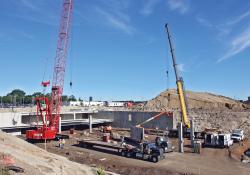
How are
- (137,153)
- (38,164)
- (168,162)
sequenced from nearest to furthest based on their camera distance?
(38,164), (168,162), (137,153)

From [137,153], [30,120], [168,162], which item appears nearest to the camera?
[168,162]

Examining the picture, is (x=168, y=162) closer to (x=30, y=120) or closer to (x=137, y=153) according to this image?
(x=137, y=153)

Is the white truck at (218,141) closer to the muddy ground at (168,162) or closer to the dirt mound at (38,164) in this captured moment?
the muddy ground at (168,162)

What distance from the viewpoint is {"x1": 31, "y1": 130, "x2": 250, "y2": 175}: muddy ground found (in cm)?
4075

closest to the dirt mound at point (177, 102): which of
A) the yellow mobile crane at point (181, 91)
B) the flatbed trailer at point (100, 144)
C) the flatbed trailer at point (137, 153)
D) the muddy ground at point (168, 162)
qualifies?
the yellow mobile crane at point (181, 91)

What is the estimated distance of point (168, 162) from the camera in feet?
150

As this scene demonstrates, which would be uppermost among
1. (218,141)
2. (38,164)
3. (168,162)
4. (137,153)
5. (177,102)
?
(177,102)

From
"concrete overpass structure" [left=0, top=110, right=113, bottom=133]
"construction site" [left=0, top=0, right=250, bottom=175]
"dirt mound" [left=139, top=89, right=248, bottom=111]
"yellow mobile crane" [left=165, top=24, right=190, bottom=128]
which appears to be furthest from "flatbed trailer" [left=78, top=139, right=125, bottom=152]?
"dirt mound" [left=139, top=89, right=248, bottom=111]

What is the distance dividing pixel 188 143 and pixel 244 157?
1456 centimetres

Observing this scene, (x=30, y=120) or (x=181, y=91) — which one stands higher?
(x=181, y=91)

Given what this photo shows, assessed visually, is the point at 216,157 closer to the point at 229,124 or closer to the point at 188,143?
the point at 188,143

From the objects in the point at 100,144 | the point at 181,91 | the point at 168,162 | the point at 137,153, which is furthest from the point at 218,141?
the point at 100,144

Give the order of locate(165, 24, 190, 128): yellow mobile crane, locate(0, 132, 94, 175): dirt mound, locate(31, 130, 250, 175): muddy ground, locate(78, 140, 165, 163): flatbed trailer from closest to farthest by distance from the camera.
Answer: locate(0, 132, 94, 175): dirt mound
locate(31, 130, 250, 175): muddy ground
locate(78, 140, 165, 163): flatbed trailer
locate(165, 24, 190, 128): yellow mobile crane

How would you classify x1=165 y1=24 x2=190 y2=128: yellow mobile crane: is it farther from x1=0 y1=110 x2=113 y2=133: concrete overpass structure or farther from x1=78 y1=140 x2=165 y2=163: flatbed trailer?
x1=0 y1=110 x2=113 y2=133: concrete overpass structure
